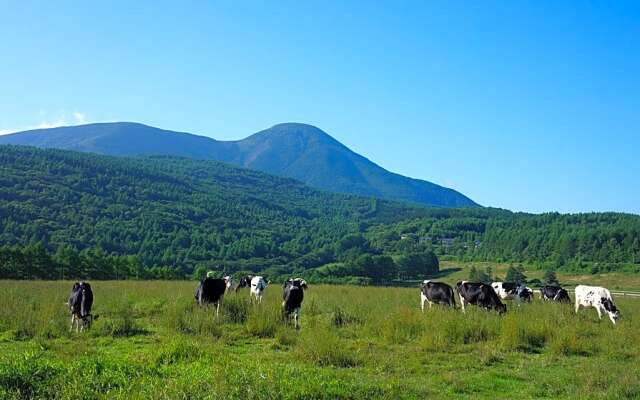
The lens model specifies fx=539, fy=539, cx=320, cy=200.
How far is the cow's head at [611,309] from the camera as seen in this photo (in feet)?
60.4

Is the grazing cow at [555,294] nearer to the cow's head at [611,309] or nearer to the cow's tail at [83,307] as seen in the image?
the cow's head at [611,309]

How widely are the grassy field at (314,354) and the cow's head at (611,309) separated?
32 centimetres

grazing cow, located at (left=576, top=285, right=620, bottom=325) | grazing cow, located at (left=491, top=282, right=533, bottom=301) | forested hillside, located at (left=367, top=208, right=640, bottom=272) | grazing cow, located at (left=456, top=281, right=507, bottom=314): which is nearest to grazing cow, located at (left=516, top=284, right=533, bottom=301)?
grazing cow, located at (left=491, top=282, right=533, bottom=301)

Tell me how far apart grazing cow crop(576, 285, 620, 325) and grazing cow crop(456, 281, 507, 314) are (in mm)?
3594

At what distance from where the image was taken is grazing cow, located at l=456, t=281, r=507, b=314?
19.1 metres

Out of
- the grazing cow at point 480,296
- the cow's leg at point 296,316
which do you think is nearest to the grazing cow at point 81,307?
the cow's leg at point 296,316

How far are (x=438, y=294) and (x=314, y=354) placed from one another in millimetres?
10033

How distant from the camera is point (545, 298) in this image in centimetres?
2553

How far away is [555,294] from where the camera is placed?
25266mm

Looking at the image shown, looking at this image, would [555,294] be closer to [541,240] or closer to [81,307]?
[81,307]

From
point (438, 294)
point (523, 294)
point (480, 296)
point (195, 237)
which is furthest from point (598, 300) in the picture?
point (195, 237)

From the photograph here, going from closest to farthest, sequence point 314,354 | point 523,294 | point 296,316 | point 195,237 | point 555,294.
→ point 314,354, point 296,316, point 555,294, point 523,294, point 195,237

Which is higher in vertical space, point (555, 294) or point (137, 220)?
point (555, 294)

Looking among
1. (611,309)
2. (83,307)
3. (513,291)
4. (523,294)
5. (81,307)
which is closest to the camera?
(81,307)
